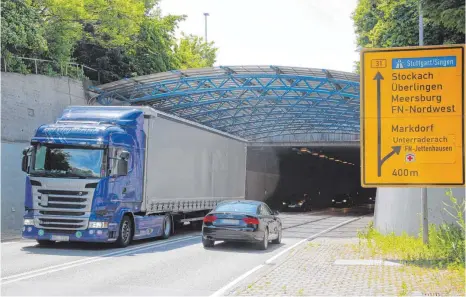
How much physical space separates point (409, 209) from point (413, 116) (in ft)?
17.6

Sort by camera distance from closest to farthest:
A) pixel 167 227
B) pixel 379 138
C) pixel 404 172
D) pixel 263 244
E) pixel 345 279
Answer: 1. pixel 345 279
2. pixel 404 172
3. pixel 379 138
4. pixel 263 244
5. pixel 167 227

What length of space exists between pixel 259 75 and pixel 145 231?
49.0 ft

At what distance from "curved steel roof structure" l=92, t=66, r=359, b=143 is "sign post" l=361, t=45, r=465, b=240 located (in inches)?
639

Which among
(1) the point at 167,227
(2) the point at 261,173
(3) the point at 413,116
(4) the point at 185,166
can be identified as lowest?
(1) the point at 167,227

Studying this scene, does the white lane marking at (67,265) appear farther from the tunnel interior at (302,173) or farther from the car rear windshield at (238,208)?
the tunnel interior at (302,173)

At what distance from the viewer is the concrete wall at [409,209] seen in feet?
56.0

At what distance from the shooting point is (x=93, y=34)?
129ft

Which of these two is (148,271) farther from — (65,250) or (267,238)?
(267,238)

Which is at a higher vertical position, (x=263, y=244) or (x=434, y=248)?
(x=434, y=248)

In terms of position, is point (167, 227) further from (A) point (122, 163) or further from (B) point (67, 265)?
(B) point (67, 265)

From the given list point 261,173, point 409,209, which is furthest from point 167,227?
point 261,173

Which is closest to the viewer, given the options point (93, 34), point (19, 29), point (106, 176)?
point (106, 176)

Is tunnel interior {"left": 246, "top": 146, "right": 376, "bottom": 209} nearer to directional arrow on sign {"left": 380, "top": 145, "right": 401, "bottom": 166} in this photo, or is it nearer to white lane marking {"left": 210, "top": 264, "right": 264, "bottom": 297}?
directional arrow on sign {"left": 380, "top": 145, "right": 401, "bottom": 166}

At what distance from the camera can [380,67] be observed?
13.9 metres
